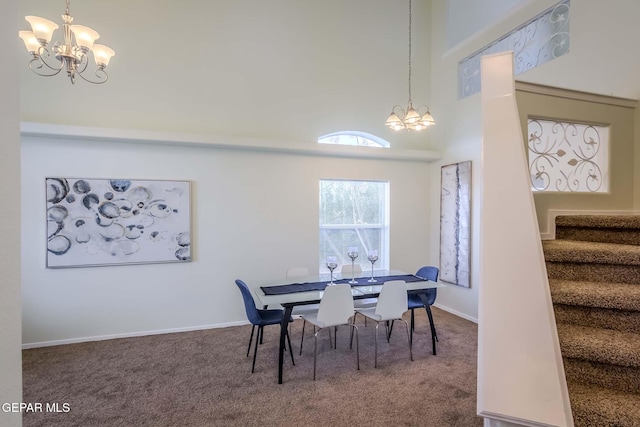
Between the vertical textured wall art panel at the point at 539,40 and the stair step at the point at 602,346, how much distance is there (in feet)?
10.2

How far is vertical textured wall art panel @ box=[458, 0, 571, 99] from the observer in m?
3.28

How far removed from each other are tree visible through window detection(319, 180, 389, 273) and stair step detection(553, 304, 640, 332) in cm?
332

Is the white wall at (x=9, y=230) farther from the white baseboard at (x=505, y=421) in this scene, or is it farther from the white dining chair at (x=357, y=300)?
the white dining chair at (x=357, y=300)

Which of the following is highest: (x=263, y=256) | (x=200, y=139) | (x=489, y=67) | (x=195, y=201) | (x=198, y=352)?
(x=200, y=139)

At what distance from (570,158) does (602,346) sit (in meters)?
→ 1.60

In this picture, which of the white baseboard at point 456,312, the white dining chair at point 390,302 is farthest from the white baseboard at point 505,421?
the white baseboard at point 456,312

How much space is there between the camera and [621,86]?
2668mm

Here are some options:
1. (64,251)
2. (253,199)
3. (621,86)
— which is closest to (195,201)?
(253,199)

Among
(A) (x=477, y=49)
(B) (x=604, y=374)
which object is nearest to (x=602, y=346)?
(B) (x=604, y=374)

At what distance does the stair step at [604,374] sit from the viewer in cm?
124

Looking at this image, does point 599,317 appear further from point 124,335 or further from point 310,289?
point 124,335

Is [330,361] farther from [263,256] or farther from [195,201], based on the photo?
[195,201]

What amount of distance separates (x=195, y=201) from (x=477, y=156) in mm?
3772

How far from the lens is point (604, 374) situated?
1.28 m
